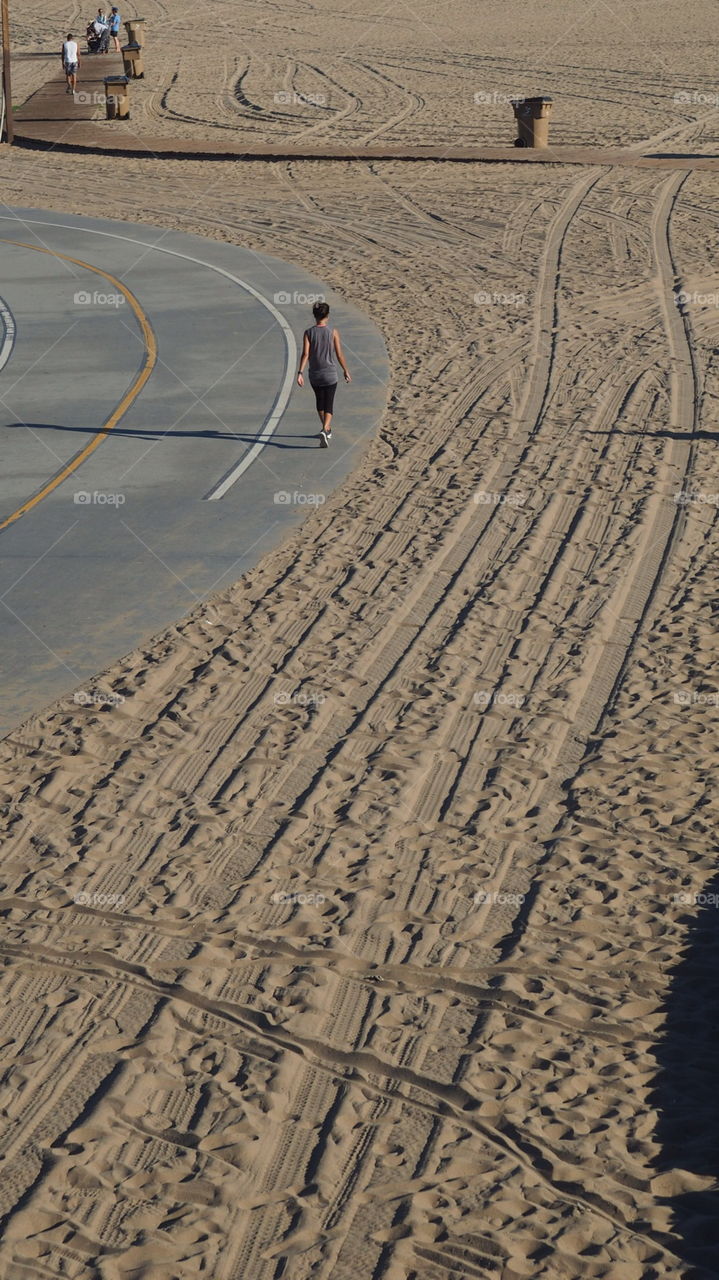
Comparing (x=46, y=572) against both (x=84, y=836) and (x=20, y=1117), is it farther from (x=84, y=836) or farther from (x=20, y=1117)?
(x=20, y=1117)

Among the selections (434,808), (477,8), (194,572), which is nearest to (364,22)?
(477,8)

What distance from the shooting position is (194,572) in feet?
42.5

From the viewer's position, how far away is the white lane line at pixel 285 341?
602 inches

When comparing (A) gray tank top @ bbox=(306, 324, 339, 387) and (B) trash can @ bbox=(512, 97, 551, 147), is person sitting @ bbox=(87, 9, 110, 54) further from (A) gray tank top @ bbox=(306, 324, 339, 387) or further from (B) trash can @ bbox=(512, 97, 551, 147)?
(A) gray tank top @ bbox=(306, 324, 339, 387)

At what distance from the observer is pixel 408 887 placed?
8.35m
